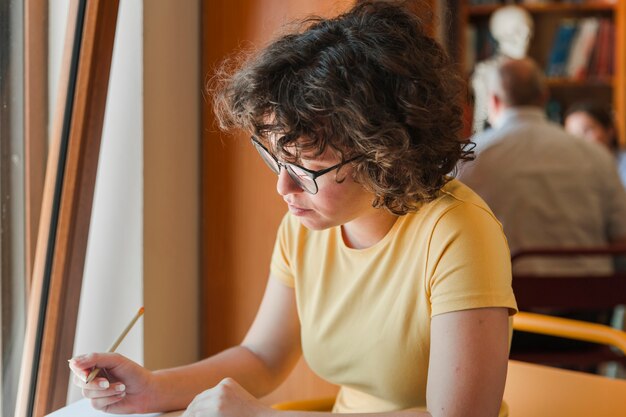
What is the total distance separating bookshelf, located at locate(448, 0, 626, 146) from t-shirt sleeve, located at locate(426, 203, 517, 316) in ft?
12.0

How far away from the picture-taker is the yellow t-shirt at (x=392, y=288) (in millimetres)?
1228

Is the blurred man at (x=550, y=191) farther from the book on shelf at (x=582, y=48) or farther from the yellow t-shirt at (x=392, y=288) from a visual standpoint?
the book on shelf at (x=582, y=48)

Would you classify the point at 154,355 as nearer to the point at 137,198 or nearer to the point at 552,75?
the point at 137,198

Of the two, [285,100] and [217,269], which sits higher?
[285,100]

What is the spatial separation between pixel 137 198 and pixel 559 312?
157 cm

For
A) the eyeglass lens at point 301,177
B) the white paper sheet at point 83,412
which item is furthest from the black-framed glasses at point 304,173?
the white paper sheet at point 83,412

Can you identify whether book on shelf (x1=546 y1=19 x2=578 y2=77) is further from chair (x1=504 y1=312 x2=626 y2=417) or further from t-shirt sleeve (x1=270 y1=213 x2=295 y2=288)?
t-shirt sleeve (x1=270 y1=213 x2=295 y2=288)

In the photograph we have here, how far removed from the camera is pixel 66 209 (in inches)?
62.0

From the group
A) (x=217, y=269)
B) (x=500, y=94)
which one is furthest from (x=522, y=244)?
(x=217, y=269)

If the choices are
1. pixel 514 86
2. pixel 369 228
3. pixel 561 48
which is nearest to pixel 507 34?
pixel 561 48

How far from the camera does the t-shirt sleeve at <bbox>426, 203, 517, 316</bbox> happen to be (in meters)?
1.20

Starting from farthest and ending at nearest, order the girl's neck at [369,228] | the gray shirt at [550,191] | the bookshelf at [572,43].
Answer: the bookshelf at [572,43] < the gray shirt at [550,191] < the girl's neck at [369,228]

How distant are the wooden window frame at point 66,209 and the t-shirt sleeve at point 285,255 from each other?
383mm

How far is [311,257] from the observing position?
1.47m
